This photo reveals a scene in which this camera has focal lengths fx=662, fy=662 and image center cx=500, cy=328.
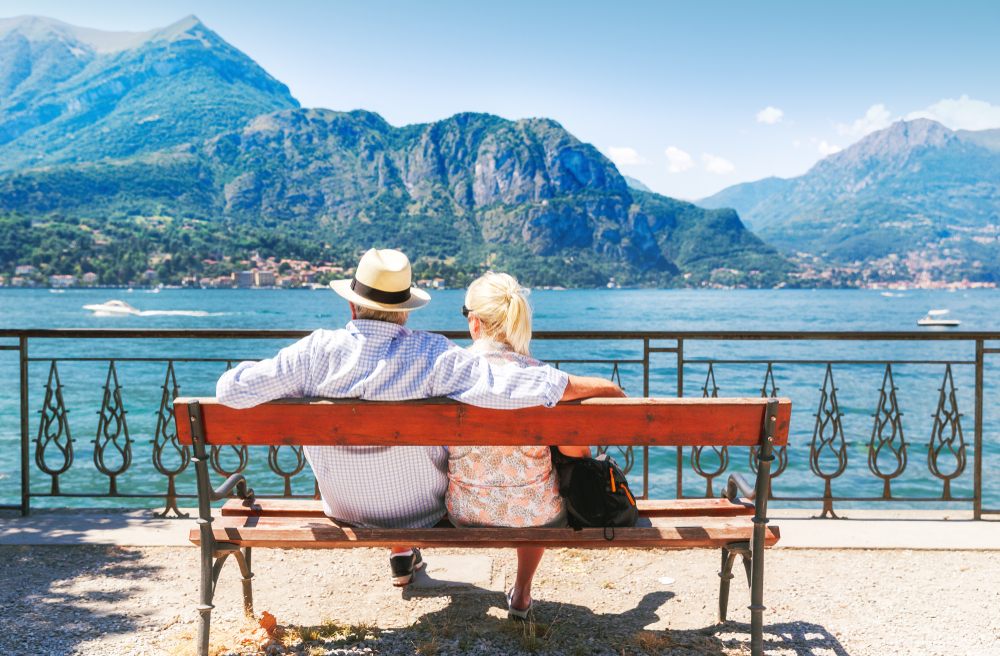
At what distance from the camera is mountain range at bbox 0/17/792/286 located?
132 metres

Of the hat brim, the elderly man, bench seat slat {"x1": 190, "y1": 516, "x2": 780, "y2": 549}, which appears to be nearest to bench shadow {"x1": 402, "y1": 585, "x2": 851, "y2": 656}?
bench seat slat {"x1": 190, "y1": 516, "x2": 780, "y2": 549}

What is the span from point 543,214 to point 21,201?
100422 millimetres

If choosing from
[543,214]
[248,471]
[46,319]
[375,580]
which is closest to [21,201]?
[46,319]

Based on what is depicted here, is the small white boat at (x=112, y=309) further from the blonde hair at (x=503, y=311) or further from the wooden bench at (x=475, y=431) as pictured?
the blonde hair at (x=503, y=311)

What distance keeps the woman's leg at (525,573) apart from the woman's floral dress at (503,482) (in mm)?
246

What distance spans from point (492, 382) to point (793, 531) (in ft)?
8.87

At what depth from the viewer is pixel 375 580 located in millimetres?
3309

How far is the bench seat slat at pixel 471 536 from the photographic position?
2398 mm

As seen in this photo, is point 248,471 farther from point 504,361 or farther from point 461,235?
point 461,235

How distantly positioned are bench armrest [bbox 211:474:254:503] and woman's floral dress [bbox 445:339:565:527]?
88cm

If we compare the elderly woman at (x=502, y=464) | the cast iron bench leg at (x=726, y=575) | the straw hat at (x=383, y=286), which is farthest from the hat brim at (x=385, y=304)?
the cast iron bench leg at (x=726, y=575)

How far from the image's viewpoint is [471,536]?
7.91ft

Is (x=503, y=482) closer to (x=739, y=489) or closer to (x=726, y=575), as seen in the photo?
(x=739, y=489)

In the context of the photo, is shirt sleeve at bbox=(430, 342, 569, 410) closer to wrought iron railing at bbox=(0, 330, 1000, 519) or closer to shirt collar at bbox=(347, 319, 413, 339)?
shirt collar at bbox=(347, 319, 413, 339)
